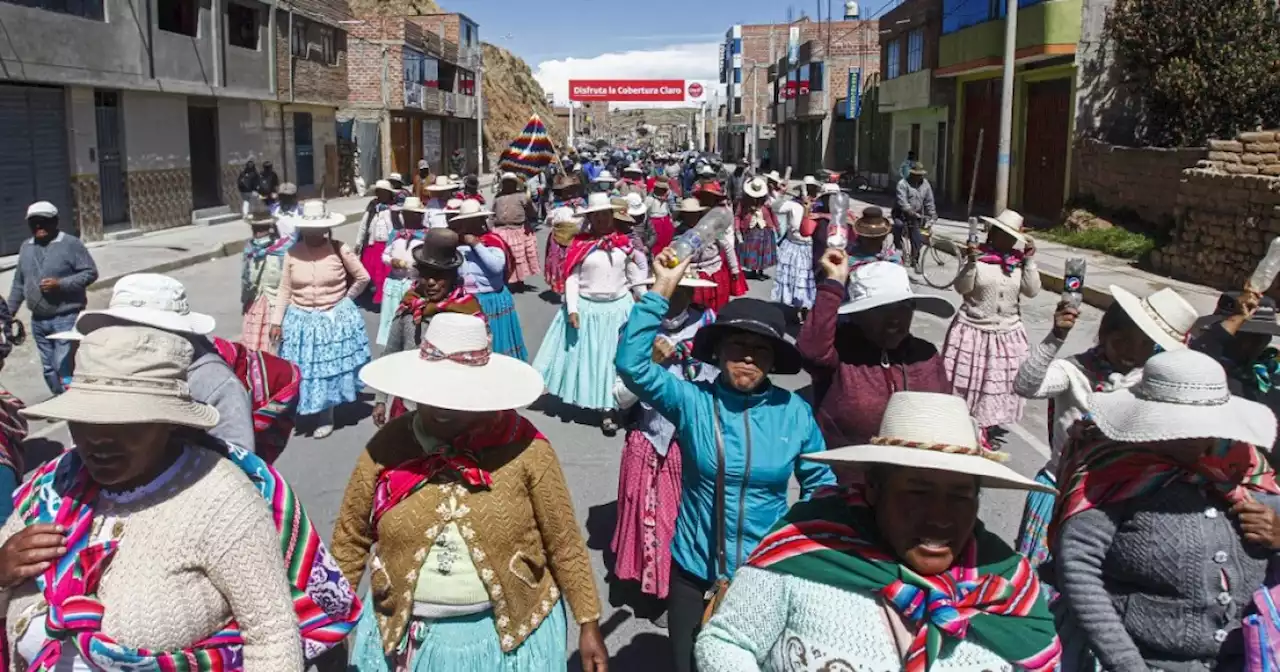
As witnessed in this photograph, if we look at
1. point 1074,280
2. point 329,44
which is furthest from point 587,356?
point 329,44

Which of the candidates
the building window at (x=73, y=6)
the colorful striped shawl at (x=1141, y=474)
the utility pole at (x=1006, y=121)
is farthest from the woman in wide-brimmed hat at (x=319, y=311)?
the building window at (x=73, y=6)

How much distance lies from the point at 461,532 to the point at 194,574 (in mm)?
721

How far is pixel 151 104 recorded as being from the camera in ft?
80.5

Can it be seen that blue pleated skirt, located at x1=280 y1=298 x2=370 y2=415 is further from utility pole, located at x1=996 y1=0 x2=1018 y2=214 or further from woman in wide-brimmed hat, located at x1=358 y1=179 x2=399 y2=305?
utility pole, located at x1=996 y1=0 x2=1018 y2=214

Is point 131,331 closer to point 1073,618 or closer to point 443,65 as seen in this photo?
point 1073,618

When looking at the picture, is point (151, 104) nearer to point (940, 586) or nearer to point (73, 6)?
point (73, 6)

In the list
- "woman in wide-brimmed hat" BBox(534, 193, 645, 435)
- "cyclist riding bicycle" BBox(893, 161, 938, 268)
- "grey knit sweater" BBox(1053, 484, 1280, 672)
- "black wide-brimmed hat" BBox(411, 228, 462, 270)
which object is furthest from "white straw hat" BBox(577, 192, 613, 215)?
"cyclist riding bicycle" BBox(893, 161, 938, 268)

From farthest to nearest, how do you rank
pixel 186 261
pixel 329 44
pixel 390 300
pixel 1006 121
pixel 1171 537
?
1. pixel 329 44
2. pixel 186 261
3. pixel 1006 121
4. pixel 390 300
5. pixel 1171 537

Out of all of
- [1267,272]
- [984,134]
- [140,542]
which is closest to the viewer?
[140,542]

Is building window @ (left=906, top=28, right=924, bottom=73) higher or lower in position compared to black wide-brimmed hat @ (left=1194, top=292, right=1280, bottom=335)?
higher

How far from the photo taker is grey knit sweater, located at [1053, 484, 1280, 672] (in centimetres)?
288

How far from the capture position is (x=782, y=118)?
63.2 metres

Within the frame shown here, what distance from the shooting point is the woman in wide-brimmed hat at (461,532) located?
2990mm

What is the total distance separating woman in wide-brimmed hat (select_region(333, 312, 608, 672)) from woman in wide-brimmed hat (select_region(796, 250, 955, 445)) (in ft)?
5.23
